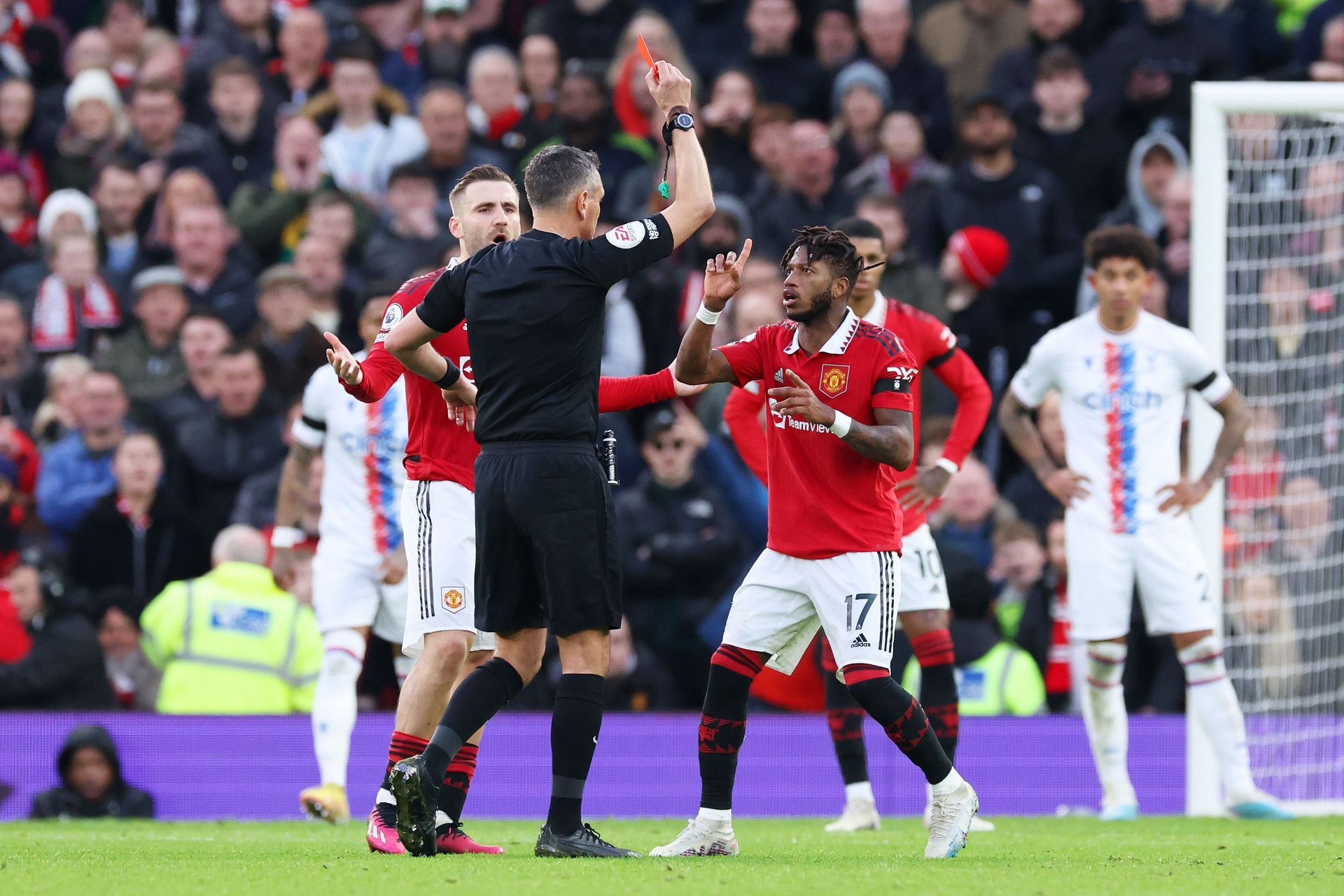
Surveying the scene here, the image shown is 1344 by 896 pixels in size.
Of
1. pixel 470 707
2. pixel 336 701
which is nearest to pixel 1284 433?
A: pixel 336 701

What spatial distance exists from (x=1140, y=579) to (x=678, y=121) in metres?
4.37

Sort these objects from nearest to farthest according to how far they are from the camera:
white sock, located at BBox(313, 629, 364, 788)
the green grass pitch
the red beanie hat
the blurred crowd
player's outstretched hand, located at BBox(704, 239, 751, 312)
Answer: the green grass pitch
player's outstretched hand, located at BBox(704, 239, 751, 312)
white sock, located at BBox(313, 629, 364, 788)
the blurred crowd
the red beanie hat

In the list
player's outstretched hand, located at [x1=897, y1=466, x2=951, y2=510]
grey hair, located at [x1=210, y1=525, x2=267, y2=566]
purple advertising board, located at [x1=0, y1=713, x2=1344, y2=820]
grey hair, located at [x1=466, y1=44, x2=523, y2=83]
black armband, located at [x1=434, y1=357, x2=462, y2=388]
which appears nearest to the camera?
black armband, located at [x1=434, y1=357, x2=462, y2=388]

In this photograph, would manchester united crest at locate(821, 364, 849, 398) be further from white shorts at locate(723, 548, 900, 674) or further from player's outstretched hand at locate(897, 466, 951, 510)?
player's outstretched hand at locate(897, 466, 951, 510)

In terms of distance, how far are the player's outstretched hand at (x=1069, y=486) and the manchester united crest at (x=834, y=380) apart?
300cm

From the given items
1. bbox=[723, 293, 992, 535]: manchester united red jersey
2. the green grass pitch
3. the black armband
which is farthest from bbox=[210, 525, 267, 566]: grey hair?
the black armband

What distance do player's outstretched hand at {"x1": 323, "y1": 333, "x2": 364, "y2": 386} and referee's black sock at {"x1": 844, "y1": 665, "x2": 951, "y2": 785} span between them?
2.06 metres

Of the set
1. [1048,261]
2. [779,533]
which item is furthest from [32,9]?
[779,533]

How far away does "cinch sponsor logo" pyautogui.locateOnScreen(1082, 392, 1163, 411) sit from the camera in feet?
32.5

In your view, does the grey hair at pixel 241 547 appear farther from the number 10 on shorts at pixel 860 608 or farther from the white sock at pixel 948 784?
the white sock at pixel 948 784

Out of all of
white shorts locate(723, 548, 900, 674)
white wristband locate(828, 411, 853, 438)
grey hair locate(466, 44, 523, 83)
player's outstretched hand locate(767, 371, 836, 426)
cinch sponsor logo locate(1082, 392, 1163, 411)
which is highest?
grey hair locate(466, 44, 523, 83)

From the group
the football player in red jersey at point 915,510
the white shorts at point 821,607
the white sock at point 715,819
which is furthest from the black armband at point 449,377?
the football player in red jersey at point 915,510

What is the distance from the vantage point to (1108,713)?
9.97 m

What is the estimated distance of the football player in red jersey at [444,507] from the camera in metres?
7.29
